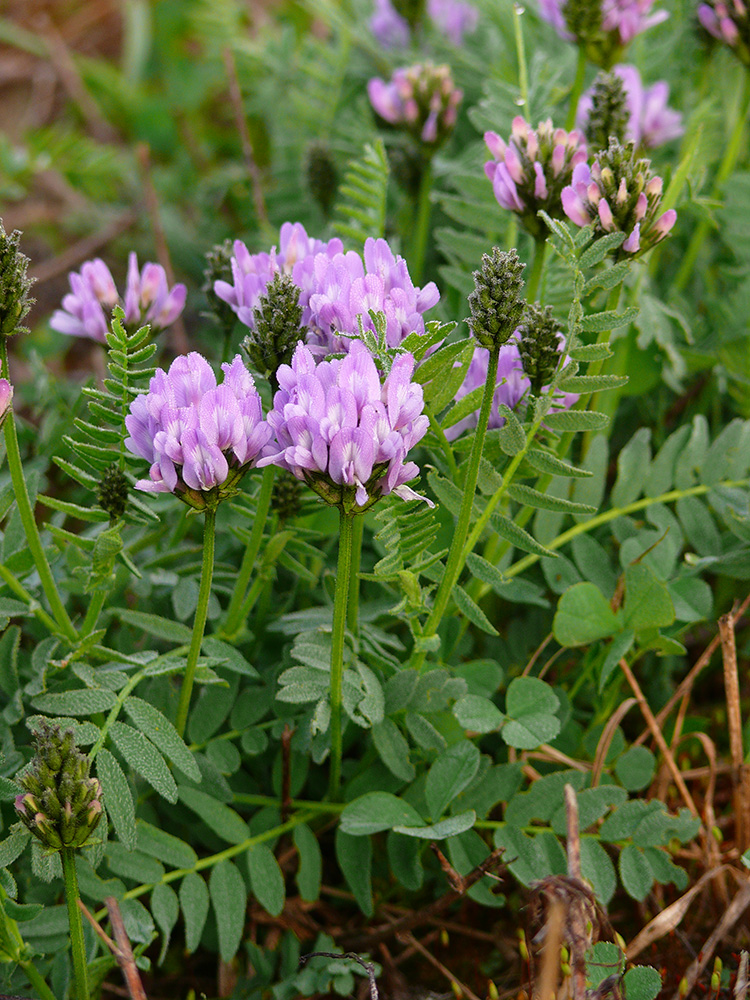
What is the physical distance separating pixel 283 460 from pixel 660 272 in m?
1.57

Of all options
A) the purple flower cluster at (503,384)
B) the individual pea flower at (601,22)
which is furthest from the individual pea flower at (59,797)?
the individual pea flower at (601,22)

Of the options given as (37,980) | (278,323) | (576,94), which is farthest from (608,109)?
(37,980)

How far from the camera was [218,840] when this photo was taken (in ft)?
5.24

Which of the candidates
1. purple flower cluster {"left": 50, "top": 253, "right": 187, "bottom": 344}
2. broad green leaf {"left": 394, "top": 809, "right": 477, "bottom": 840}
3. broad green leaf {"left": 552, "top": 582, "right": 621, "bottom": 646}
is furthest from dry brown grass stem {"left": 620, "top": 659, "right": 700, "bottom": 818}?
purple flower cluster {"left": 50, "top": 253, "right": 187, "bottom": 344}

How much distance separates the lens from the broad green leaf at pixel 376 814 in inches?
56.7

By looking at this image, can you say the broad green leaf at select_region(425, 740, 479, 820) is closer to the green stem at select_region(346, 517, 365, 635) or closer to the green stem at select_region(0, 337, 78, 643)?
the green stem at select_region(346, 517, 365, 635)

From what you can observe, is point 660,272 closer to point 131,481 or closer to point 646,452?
point 646,452

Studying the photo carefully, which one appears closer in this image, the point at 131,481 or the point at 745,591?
the point at 131,481

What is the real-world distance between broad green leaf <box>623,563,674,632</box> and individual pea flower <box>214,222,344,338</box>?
722 mm

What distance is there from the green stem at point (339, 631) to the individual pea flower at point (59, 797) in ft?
1.15

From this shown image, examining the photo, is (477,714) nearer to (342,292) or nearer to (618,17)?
(342,292)

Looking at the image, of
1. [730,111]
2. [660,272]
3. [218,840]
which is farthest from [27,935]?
[730,111]

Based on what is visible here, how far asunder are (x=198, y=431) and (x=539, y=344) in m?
0.50

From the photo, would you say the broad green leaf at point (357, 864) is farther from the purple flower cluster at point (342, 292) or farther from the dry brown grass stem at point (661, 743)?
the purple flower cluster at point (342, 292)
